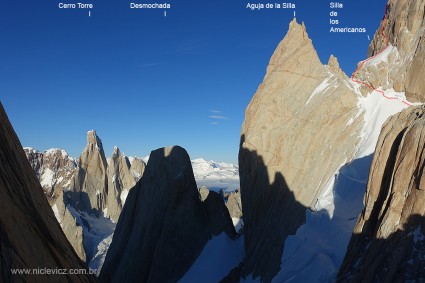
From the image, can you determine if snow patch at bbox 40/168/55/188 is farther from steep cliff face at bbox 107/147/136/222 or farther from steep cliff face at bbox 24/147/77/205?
steep cliff face at bbox 107/147/136/222

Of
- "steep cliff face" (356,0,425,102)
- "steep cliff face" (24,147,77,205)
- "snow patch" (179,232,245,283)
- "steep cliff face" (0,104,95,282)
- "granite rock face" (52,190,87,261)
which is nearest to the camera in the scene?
"steep cliff face" (0,104,95,282)

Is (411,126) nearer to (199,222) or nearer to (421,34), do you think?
(421,34)

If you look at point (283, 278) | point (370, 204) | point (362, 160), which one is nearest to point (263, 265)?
point (283, 278)

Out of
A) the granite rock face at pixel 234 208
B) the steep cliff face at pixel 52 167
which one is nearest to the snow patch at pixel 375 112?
the granite rock face at pixel 234 208

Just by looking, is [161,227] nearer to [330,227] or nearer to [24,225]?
[330,227]

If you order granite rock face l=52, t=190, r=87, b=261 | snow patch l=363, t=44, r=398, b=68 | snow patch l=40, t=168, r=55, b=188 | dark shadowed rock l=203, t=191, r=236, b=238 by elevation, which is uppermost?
snow patch l=363, t=44, r=398, b=68

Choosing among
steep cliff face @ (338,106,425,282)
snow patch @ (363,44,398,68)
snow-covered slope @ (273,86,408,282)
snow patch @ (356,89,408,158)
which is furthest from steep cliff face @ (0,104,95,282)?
snow patch @ (363,44,398,68)
